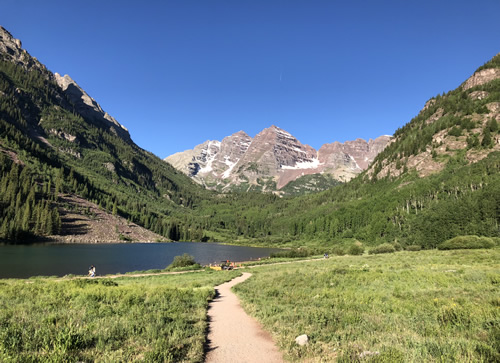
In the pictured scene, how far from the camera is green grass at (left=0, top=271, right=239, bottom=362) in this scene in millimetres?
8711

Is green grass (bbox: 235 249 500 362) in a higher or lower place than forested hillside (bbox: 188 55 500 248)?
lower

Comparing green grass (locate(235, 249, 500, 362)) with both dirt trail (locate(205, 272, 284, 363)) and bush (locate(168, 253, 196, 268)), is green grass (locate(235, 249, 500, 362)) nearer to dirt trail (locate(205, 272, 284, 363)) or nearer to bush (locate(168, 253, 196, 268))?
dirt trail (locate(205, 272, 284, 363))

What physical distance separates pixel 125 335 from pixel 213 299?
1412 cm

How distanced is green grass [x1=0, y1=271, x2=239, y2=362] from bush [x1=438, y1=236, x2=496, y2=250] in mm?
69999

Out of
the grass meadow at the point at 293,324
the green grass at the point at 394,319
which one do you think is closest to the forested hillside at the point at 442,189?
the green grass at the point at 394,319

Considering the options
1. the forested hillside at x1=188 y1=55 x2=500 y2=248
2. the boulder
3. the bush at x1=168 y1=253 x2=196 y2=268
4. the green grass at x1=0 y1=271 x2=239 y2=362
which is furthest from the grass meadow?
the forested hillside at x1=188 y1=55 x2=500 y2=248

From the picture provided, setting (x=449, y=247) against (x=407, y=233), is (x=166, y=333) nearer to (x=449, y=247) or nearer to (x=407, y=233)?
(x=449, y=247)

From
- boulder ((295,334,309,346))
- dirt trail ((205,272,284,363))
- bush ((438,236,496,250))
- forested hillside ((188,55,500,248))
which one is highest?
forested hillside ((188,55,500,248))

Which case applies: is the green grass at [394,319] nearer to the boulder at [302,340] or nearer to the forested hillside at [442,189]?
the boulder at [302,340]

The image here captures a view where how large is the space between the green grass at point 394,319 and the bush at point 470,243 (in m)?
48.7

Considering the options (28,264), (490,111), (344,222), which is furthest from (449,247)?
(490,111)

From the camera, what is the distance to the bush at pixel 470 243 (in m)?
58.9

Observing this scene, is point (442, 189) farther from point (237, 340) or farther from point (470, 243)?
point (237, 340)

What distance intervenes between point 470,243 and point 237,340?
72.4 meters
